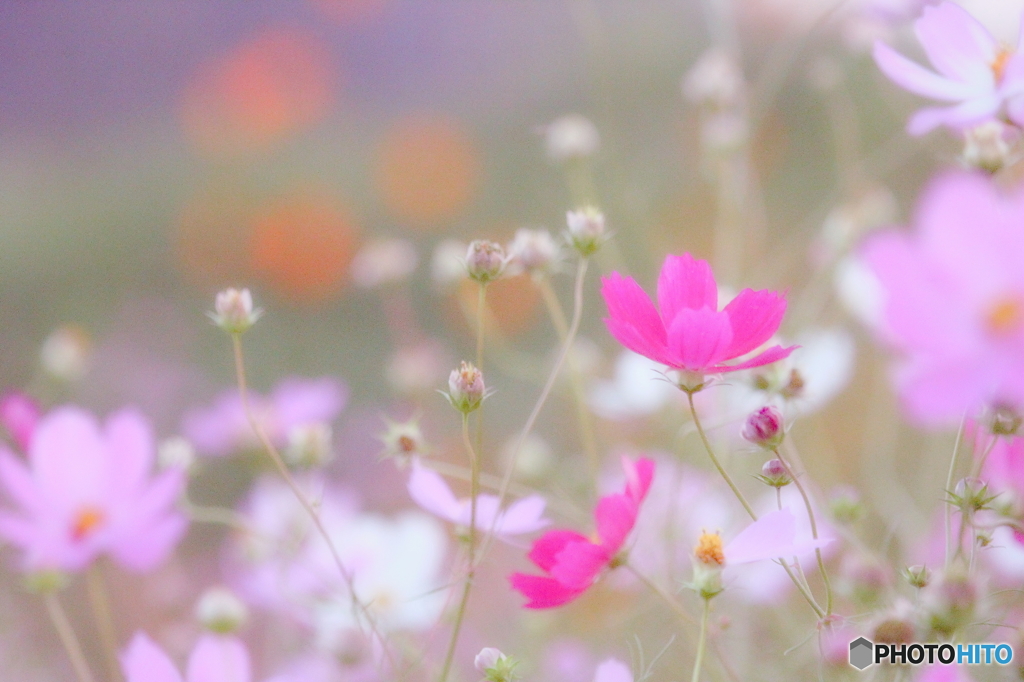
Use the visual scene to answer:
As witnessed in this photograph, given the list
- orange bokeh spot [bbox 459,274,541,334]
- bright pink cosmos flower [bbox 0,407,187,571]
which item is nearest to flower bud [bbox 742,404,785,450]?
bright pink cosmos flower [bbox 0,407,187,571]

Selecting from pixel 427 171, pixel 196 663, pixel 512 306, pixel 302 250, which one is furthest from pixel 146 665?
pixel 427 171

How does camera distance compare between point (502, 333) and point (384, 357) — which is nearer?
point (502, 333)

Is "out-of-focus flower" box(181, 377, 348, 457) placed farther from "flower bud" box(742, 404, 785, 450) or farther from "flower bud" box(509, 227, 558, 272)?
"flower bud" box(742, 404, 785, 450)

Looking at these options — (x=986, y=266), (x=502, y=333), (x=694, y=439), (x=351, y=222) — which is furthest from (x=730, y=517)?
(x=351, y=222)

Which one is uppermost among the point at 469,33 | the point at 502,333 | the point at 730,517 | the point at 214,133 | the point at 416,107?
the point at 469,33

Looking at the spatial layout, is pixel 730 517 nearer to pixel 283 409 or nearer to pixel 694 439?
pixel 694 439

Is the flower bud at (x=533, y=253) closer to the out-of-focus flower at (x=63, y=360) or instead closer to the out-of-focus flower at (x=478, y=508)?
the out-of-focus flower at (x=478, y=508)

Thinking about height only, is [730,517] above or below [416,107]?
below
